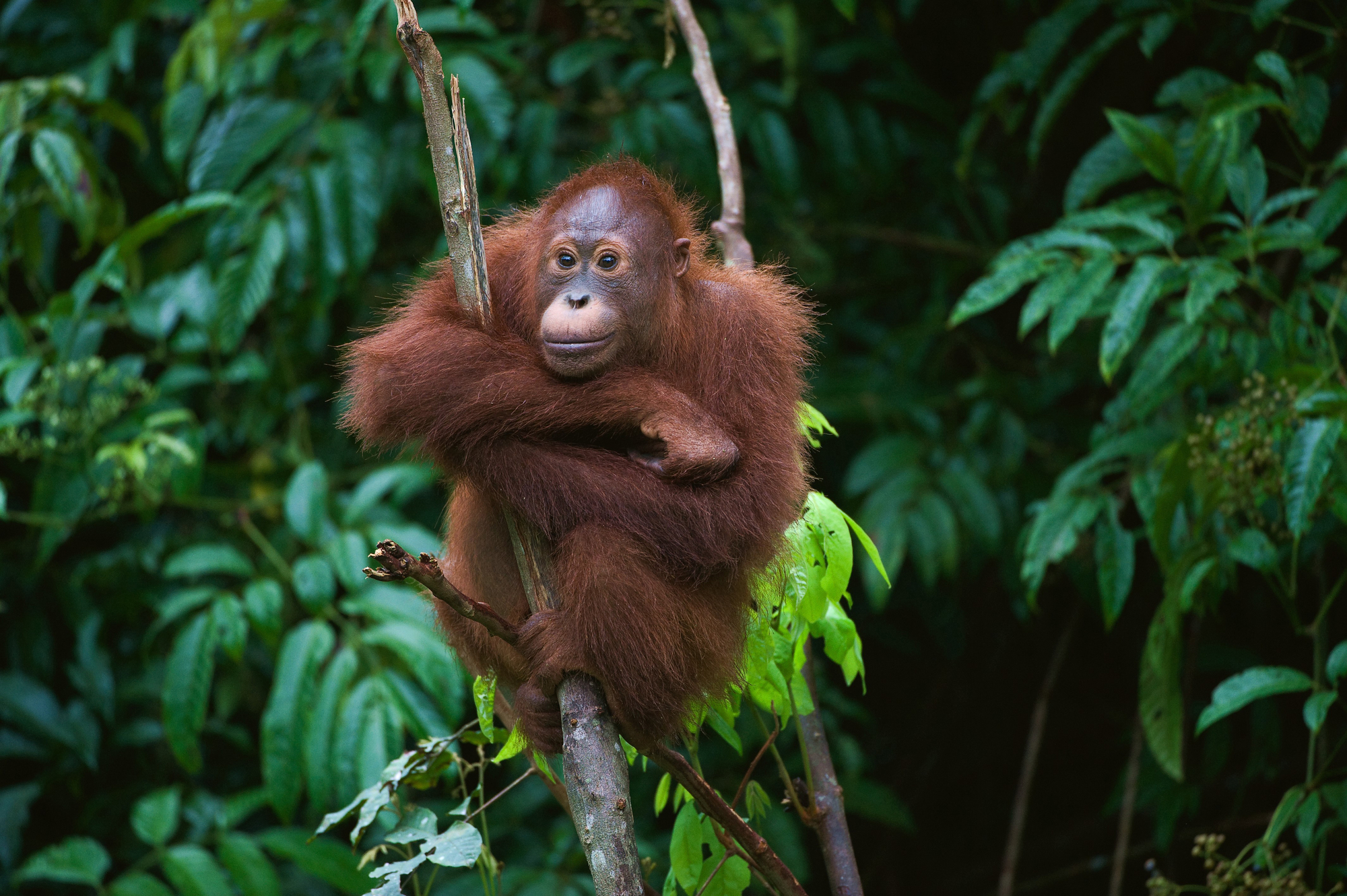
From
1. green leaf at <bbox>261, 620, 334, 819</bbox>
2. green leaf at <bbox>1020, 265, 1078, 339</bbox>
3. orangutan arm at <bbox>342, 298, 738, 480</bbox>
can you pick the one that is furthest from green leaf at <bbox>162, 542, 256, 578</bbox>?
green leaf at <bbox>1020, 265, 1078, 339</bbox>

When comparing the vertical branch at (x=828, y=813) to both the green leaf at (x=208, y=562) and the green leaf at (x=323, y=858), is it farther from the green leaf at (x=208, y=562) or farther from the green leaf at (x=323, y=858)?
the green leaf at (x=208, y=562)

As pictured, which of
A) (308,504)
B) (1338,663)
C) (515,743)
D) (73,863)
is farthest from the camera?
(308,504)

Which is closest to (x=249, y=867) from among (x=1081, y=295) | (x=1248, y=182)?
(x=1081, y=295)

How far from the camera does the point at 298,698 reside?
3176 mm

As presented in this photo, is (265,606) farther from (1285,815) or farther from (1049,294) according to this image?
(1285,815)

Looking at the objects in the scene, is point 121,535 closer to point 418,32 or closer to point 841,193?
point 841,193

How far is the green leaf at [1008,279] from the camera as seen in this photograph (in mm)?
2975

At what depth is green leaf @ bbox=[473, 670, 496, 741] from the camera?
204 cm

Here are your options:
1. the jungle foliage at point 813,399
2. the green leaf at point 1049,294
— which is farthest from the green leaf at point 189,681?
the green leaf at point 1049,294

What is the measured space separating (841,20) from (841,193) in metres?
0.71

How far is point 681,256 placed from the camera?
2.31m

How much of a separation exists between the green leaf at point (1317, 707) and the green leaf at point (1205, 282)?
861 millimetres

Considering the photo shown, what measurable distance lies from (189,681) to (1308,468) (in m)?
2.90

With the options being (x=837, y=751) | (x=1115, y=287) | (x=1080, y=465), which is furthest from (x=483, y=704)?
(x=837, y=751)
